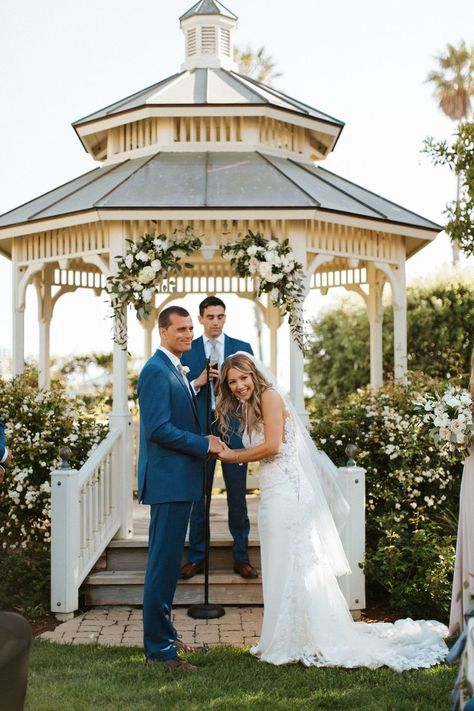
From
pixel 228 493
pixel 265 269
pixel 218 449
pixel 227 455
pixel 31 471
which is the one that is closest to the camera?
pixel 218 449

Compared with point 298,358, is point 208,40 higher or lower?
higher

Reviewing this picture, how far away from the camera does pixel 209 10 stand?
11438 mm

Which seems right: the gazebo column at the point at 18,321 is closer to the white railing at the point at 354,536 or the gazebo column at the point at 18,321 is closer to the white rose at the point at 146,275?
the white rose at the point at 146,275

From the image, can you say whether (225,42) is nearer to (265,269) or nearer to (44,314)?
(44,314)

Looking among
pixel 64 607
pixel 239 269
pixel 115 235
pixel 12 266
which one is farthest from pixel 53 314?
pixel 64 607

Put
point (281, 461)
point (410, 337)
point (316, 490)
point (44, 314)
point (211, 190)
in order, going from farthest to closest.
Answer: point (410, 337) < point (44, 314) < point (211, 190) < point (316, 490) < point (281, 461)

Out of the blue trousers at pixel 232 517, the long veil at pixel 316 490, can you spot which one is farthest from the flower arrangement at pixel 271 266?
the long veil at pixel 316 490

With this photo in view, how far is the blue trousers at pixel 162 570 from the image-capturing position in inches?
217

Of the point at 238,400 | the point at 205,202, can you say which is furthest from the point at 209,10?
the point at 238,400

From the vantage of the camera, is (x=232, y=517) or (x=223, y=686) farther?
(x=232, y=517)

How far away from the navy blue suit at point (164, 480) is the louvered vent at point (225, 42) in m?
7.13

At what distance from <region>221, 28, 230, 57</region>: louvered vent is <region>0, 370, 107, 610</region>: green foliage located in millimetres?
5521

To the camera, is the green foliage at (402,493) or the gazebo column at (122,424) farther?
the gazebo column at (122,424)

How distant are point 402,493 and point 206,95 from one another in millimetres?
5037
